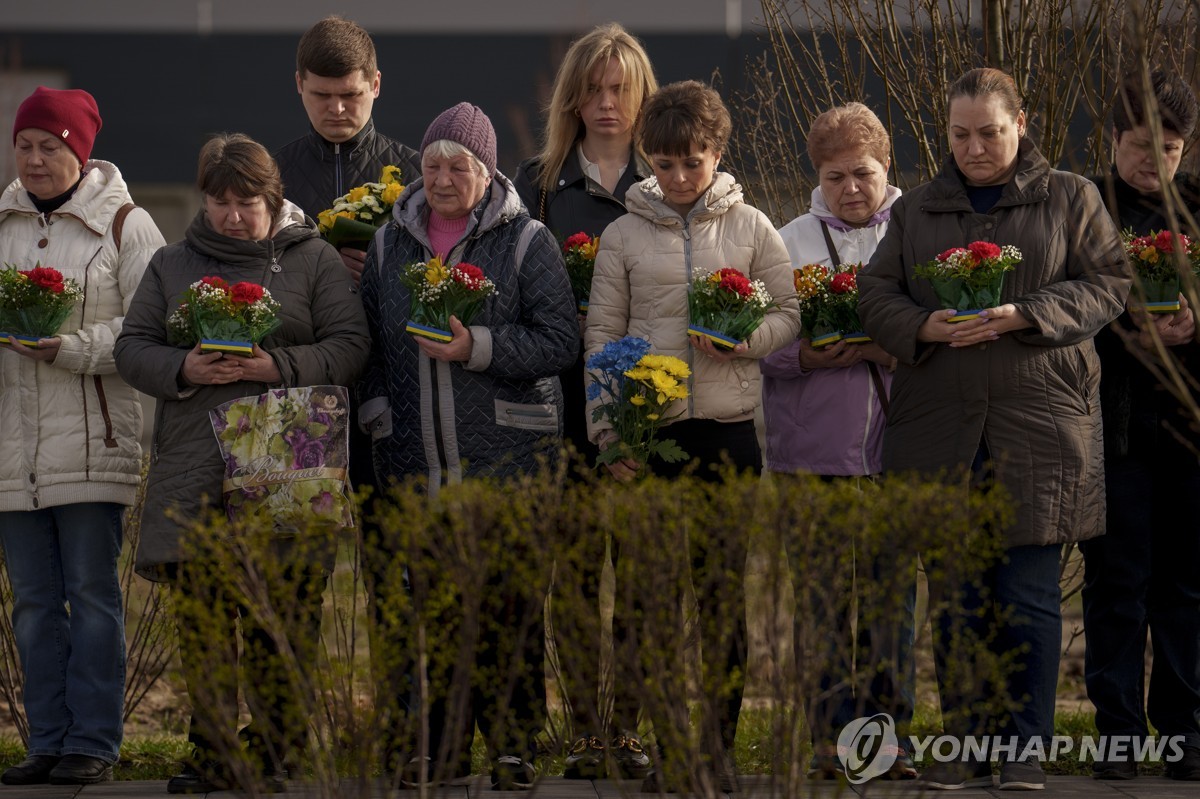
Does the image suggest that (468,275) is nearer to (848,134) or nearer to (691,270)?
(691,270)

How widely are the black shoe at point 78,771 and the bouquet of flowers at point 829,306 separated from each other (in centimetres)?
299

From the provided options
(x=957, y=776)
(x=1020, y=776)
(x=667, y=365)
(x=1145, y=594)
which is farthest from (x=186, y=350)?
(x=1145, y=594)

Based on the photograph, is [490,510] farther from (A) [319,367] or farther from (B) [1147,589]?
(B) [1147,589]

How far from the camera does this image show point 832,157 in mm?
5773

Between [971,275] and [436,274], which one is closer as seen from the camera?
[971,275]

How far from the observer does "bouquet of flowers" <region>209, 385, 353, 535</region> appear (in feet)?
17.1

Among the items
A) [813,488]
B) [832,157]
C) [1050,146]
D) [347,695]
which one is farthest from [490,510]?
[1050,146]

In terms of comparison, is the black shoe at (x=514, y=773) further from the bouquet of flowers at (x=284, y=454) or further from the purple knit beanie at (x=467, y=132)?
the purple knit beanie at (x=467, y=132)

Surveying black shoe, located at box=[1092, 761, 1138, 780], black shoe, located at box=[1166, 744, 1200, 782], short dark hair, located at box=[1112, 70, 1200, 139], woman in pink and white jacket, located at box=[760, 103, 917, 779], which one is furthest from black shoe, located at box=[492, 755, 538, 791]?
short dark hair, located at box=[1112, 70, 1200, 139]

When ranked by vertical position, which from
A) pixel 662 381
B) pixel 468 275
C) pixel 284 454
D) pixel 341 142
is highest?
pixel 341 142

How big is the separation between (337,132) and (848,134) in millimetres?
1994

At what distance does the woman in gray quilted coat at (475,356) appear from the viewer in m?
5.39

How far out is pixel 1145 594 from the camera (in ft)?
19.0

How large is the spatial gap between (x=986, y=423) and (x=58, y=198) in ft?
11.5
